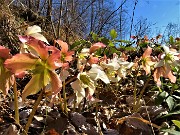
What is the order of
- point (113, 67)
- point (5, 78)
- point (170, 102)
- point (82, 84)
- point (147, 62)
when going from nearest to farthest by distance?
point (5, 78) < point (82, 84) < point (113, 67) < point (147, 62) < point (170, 102)

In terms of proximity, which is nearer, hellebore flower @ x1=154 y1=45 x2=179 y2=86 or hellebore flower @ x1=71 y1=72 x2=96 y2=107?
hellebore flower @ x1=71 y1=72 x2=96 y2=107

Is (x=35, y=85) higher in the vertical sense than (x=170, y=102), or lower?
higher

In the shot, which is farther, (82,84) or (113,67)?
(113,67)

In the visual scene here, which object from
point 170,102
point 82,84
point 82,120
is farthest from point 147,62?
point 82,84

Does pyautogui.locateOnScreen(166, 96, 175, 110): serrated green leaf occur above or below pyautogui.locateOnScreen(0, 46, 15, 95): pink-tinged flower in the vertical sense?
below

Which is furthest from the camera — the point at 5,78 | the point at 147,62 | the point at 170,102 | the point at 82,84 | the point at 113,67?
the point at 170,102

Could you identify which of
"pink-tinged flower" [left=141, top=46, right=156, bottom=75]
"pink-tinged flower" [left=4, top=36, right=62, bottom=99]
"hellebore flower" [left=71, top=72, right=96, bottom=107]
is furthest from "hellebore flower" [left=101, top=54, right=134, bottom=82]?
"pink-tinged flower" [left=4, top=36, right=62, bottom=99]

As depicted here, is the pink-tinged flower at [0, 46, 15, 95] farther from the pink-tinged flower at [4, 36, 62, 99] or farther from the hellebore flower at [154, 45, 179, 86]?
the hellebore flower at [154, 45, 179, 86]

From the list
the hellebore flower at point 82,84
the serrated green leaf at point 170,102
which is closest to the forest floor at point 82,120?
the serrated green leaf at point 170,102

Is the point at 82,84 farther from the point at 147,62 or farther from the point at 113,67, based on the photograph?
the point at 147,62
